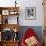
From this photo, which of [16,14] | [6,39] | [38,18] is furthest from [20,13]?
[6,39]

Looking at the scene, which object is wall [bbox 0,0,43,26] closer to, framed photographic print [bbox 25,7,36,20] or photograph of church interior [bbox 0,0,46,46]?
photograph of church interior [bbox 0,0,46,46]

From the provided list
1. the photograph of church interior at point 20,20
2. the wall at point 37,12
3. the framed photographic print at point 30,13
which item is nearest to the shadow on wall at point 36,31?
the photograph of church interior at point 20,20

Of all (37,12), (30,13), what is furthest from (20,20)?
(37,12)

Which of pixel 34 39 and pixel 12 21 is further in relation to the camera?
pixel 12 21

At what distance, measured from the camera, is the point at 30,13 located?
587 centimetres

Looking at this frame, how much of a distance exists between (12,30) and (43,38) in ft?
3.91

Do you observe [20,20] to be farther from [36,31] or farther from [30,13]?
[36,31]

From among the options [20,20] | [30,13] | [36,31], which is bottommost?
[36,31]

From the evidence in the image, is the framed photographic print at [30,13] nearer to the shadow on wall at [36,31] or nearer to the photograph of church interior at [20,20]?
the photograph of church interior at [20,20]

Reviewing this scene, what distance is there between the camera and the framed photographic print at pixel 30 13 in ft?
19.2

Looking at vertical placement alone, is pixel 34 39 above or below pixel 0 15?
below

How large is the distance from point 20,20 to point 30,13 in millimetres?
465

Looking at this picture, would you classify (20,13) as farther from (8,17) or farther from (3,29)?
(3,29)

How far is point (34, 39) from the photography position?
212 inches
